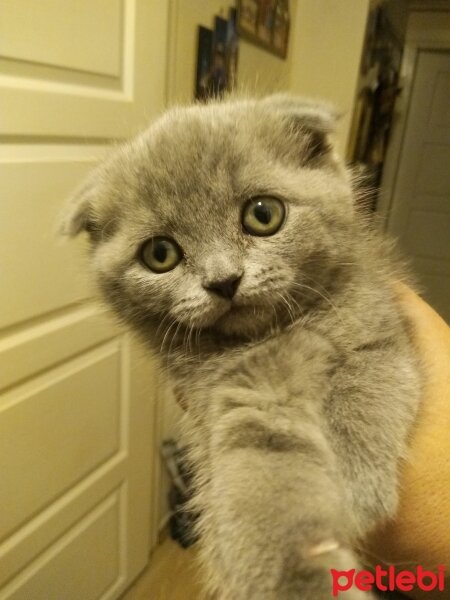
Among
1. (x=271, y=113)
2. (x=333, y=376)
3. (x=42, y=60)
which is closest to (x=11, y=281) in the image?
(x=42, y=60)

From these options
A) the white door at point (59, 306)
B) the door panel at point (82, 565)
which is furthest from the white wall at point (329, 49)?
the door panel at point (82, 565)

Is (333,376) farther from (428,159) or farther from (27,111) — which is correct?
(428,159)

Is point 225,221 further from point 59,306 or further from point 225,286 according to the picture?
point 59,306

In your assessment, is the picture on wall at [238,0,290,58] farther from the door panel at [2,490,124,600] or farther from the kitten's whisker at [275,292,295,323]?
the door panel at [2,490,124,600]

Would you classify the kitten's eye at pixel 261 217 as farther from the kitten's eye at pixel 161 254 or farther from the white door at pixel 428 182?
the white door at pixel 428 182

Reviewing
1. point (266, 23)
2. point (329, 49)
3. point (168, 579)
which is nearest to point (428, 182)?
point (329, 49)
